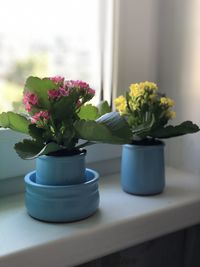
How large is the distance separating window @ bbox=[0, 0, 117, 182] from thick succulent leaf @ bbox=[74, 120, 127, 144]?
184 millimetres

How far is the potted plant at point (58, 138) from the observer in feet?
1.87

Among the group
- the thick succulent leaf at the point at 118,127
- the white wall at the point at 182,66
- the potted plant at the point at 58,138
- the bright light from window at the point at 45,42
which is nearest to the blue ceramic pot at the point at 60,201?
the potted plant at the point at 58,138

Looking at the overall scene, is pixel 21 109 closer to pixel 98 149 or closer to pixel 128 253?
pixel 98 149

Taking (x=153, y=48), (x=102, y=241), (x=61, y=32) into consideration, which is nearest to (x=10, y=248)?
(x=102, y=241)

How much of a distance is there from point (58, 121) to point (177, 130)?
9.5 inches

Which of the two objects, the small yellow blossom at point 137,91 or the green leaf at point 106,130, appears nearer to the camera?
the green leaf at point 106,130

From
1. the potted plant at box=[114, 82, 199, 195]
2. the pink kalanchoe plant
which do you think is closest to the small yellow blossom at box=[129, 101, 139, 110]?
the potted plant at box=[114, 82, 199, 195]

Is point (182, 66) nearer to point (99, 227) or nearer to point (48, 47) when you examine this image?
point (48, 47)

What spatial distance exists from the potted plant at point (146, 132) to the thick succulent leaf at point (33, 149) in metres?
0.18

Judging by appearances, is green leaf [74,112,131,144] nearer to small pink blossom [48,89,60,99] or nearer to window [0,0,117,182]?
small pink blossom [48,89,60,99]

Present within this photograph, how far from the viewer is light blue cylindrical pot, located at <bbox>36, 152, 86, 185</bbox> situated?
1.94 feet

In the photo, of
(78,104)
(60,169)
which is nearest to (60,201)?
(60,169)

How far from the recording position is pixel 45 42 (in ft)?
2.51

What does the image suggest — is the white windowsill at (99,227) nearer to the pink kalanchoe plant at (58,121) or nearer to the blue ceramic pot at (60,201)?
the blue ceramic pot at (60,201)
